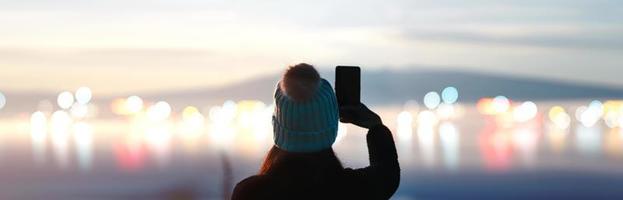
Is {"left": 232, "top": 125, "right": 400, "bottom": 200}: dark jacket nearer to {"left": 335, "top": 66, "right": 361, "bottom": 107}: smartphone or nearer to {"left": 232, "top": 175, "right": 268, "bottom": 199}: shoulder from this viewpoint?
{"left": 232, "top": 175, "right": 268, "bottom": 199}: shoulder

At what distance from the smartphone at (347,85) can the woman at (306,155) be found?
8cm

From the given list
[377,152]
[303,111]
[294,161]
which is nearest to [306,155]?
[294,161]

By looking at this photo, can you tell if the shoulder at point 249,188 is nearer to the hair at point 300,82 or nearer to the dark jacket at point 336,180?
the dark jacket at point 336,180

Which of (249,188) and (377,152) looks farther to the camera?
(377,152)

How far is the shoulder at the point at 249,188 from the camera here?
3764 mm

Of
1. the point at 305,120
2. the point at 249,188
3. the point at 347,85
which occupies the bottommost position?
the point at 249,188

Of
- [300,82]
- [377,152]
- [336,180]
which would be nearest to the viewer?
[300,82]

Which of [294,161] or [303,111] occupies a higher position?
[303,111]

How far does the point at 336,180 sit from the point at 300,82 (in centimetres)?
38

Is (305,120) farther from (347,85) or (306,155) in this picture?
(347,85)

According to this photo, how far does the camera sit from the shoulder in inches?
148

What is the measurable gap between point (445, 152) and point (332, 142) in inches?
7415

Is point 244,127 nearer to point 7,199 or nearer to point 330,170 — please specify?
point 7,199

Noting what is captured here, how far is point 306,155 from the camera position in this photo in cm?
386
